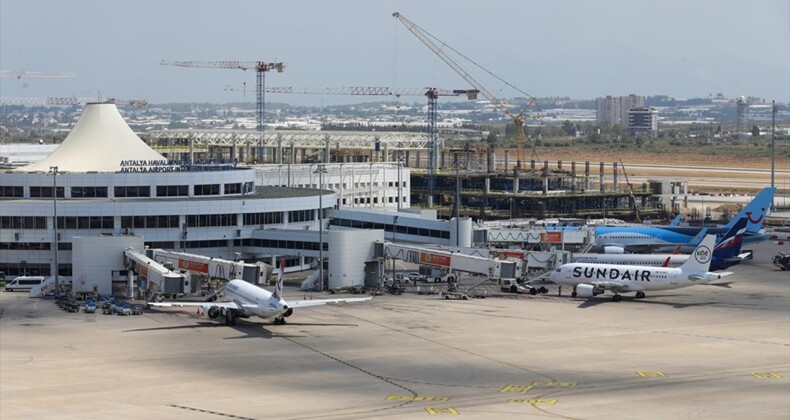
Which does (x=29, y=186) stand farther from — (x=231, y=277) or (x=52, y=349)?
(x=52, y=349)

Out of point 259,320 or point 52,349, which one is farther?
point 259,320

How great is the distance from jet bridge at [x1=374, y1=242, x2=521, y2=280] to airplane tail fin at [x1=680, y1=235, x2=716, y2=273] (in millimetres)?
15458

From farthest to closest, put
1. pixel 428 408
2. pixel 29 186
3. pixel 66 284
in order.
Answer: pixel 29 186
pixel 66 284
pixel 428 408

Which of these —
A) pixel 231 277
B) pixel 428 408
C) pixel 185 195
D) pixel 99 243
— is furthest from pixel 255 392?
pixel 185 195

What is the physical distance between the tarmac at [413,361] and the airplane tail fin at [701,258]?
3.31 meters

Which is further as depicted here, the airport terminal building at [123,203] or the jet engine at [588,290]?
the airport terminal building at [123,203]

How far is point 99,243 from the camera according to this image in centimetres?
12925

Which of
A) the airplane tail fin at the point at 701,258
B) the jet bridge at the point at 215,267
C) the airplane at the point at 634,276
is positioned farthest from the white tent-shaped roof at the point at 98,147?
the airplane tail fin at the point at 701,258

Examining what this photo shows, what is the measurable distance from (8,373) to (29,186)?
5966 centimetres

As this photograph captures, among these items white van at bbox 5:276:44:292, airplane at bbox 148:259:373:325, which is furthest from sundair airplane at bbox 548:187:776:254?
white van at bbox 5:276:44:292

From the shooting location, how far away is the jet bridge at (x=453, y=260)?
131250 millimetres

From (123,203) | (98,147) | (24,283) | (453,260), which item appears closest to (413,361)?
(453,260)

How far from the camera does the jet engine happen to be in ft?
434

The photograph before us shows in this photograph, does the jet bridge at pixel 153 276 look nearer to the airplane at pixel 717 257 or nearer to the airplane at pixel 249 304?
the airplane at pixel 249 304
